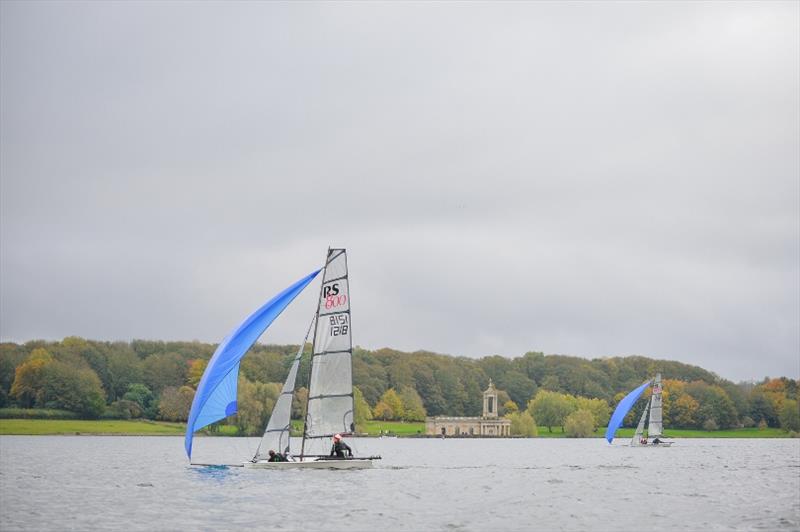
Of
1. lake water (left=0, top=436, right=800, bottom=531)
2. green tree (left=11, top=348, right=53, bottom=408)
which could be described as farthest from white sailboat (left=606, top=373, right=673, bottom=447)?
green tree (left=11, top=348, right=53, bottom=408)

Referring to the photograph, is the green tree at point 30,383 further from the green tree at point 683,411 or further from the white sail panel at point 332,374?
the white sail panel at point 332,374

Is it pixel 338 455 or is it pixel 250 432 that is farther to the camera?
pixel 250 432

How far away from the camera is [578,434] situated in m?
167

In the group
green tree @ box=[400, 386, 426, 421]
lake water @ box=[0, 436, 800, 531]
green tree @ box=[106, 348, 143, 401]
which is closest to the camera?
lake water @ box=[0, 436, 800, 531]

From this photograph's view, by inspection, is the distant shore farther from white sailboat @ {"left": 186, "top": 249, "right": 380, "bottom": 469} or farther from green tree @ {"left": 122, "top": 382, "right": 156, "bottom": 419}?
white sailboat @ {"left": 186, "top": 249, "right": 380, "bottom": 469}

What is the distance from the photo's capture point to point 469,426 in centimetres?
18600

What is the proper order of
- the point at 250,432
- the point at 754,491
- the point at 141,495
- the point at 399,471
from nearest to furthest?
the point at 141,495 → the point at 754,491 → the point at 399,471 → the point at 250,432

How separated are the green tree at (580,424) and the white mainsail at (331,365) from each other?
122m

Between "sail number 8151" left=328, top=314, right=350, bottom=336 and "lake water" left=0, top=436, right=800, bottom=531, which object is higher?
"sail number 8151" left=328, top=314, right=350, bottom=336

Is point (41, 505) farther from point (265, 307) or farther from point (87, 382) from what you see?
point (87, 382)

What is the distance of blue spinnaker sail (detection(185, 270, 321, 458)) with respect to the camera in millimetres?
45562

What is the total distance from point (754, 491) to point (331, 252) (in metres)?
20.2

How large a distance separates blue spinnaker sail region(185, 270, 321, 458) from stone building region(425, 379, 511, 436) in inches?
5338

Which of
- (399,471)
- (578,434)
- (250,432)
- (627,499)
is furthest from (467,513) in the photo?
(578,434)
